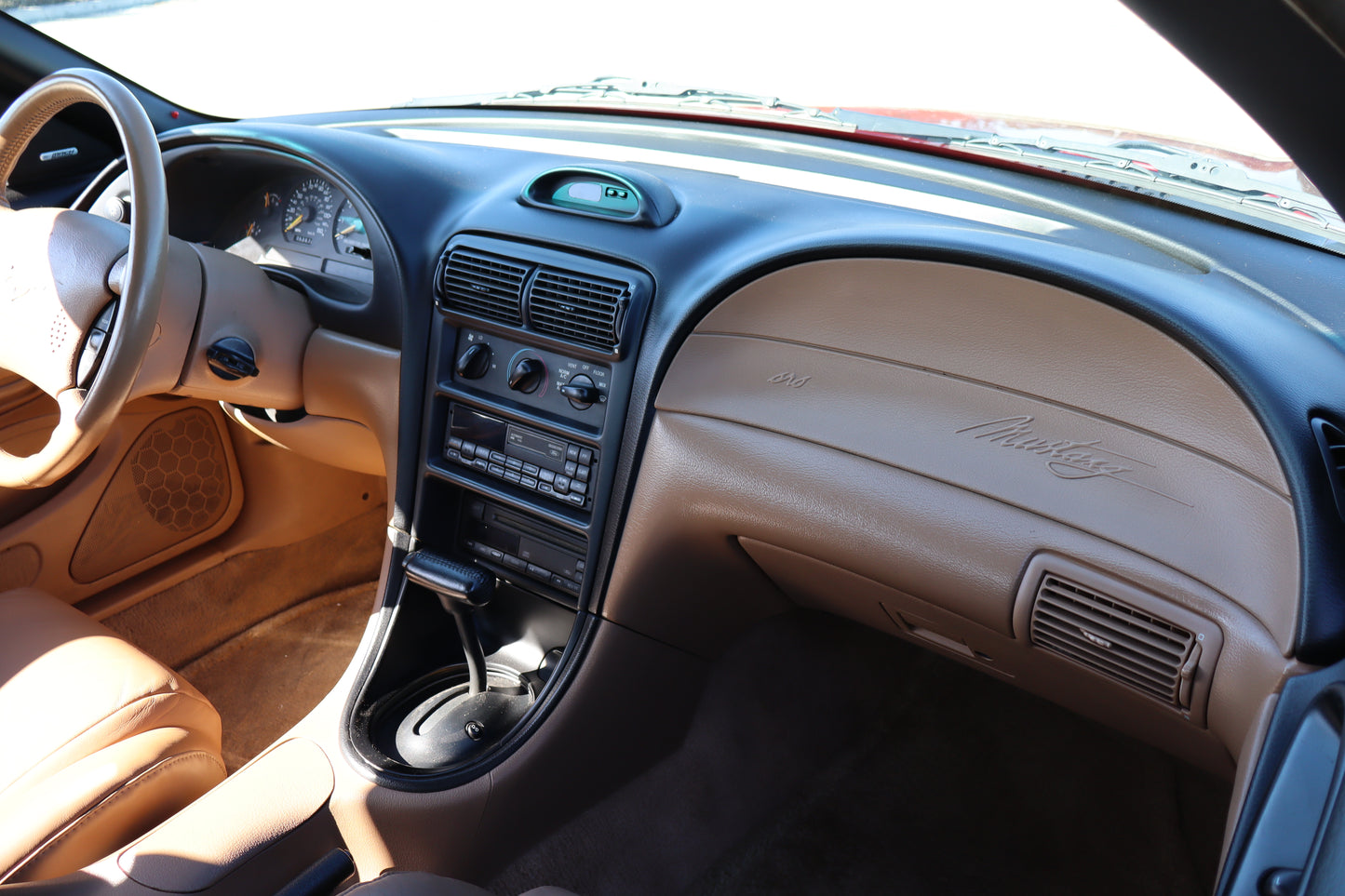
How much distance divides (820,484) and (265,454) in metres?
1.61

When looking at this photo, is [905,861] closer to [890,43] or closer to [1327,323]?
[1327,323]

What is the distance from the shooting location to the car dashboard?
110 cm

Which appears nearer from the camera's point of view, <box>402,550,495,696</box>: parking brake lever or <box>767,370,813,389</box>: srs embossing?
<box>767,370,813,389</box>: srs embossing

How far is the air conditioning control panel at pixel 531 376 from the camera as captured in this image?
1.65m

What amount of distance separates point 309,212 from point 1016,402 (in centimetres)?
156

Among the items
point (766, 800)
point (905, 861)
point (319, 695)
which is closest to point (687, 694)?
point (766, 800)

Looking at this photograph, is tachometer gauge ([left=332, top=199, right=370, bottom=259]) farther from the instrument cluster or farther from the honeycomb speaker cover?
the honeycomb speaker cover

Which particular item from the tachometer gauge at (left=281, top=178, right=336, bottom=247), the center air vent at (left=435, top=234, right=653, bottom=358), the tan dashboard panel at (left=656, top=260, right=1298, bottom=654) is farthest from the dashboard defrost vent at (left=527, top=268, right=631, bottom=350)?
the tachometer gauge at (left=281, top=178, right=336, bottom=247)

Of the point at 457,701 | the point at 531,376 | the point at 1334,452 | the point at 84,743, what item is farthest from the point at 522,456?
the point at 1334,452

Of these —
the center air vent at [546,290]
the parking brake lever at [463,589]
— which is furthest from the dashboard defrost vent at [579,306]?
the parking brake lever at [463,589]

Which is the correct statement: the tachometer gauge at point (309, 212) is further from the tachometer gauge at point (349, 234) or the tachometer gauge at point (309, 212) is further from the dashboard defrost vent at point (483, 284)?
the dashboard defrost vent at point (483, 284)

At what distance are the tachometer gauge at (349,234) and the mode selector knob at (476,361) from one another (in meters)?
0.39

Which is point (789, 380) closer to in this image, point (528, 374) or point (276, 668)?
point (528, 374)

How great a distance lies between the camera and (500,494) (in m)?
1.80
